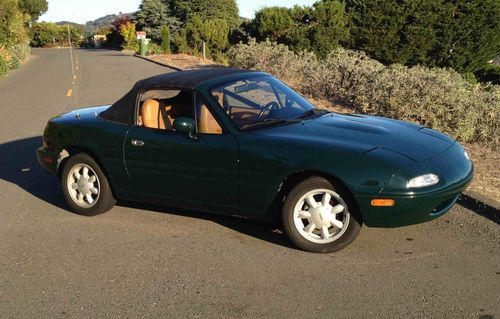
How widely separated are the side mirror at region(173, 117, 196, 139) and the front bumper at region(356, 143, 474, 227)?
1645 mm

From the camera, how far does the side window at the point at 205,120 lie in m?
5.01

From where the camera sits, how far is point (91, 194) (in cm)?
588

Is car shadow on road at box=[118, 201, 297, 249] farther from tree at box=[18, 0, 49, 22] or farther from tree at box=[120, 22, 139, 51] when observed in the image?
tree at box=[18, 0, 49, 22]

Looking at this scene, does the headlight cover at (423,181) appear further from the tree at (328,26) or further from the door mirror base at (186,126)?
the tree at (328,26)

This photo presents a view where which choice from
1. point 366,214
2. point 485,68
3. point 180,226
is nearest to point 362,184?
point 366,214

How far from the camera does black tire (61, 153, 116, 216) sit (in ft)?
18.9

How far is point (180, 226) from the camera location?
18.0 feet

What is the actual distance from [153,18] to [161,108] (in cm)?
5669

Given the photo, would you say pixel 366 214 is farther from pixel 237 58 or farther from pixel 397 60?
pixel 397 60

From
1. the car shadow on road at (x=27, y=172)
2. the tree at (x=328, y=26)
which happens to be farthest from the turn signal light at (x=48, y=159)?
the tree at (x=328, y=26)

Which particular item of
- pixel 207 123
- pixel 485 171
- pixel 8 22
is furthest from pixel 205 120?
pixel 8 22

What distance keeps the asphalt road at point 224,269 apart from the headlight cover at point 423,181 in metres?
0.66

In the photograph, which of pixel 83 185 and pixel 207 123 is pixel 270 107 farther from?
pixel 83 185

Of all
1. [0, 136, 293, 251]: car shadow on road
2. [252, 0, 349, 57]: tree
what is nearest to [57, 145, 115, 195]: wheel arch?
[0, 136, 293, 251]: car shadow on road
